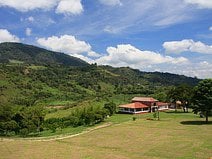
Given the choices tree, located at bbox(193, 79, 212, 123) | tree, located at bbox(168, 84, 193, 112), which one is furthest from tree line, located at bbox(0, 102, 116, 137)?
tree, located at bbox(168, 84, 193, 112)

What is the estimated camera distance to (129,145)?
52.2 meters

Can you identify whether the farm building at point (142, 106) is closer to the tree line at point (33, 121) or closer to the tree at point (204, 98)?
the tree line at point (33, 121)

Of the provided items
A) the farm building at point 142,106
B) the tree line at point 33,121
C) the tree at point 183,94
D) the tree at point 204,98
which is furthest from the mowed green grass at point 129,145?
the farm building at point 142,106

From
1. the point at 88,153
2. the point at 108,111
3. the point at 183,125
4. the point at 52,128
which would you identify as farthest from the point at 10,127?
the point at 183,125

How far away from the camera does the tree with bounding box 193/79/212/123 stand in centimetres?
7369

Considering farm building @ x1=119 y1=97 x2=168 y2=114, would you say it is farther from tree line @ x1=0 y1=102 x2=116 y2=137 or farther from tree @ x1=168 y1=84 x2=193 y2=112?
tree line @ x1=0 y1=102 x2=116 y2=137

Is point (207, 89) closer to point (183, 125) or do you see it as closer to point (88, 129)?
point (183, 125)

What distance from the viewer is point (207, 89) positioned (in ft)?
245

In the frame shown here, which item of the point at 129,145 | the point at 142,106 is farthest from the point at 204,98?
the point at 142,106

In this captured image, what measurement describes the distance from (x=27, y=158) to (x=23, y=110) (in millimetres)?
36681

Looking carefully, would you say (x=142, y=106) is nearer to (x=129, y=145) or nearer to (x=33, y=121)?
(x=33, y=121)

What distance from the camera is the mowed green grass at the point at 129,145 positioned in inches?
1775

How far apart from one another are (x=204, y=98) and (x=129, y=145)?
30.1 m

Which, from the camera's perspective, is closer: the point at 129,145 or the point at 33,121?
the point at 129,145
